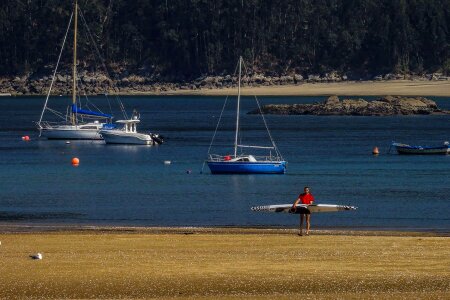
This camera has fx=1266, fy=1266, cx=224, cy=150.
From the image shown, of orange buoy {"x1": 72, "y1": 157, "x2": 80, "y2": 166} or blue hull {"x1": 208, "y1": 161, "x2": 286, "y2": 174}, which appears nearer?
blue hull {"x1": 208, "y1": 161, "x2": 286, "y2": 174}

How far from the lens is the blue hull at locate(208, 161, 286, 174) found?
67.8m

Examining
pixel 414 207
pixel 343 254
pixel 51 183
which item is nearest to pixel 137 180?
pixel 51 183

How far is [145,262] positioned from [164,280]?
233cm

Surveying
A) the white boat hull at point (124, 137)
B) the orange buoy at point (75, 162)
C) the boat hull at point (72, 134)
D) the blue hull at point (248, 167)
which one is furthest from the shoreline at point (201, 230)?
the boat hull at point (72, 134)

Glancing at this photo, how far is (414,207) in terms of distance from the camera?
2026 inches

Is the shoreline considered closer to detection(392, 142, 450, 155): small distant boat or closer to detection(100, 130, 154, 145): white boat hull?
detection(392, 142, 450, 155): small distant boat

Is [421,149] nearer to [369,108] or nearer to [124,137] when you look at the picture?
[124,137]

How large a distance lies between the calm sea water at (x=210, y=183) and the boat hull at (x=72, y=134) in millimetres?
1171

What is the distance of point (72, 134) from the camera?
10194 centimetres

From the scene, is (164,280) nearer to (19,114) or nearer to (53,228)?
(53,228)

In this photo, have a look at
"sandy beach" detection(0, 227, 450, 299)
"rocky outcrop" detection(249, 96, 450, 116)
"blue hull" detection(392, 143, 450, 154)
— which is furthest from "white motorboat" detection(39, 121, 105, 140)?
"sandy beach" detection(0, 227, 450, 299)

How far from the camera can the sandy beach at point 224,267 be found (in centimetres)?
2675

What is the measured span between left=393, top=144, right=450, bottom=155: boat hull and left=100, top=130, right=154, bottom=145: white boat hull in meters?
20.8

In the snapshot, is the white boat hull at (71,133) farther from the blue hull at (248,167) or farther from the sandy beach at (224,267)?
the sandy beach at (224,267)
